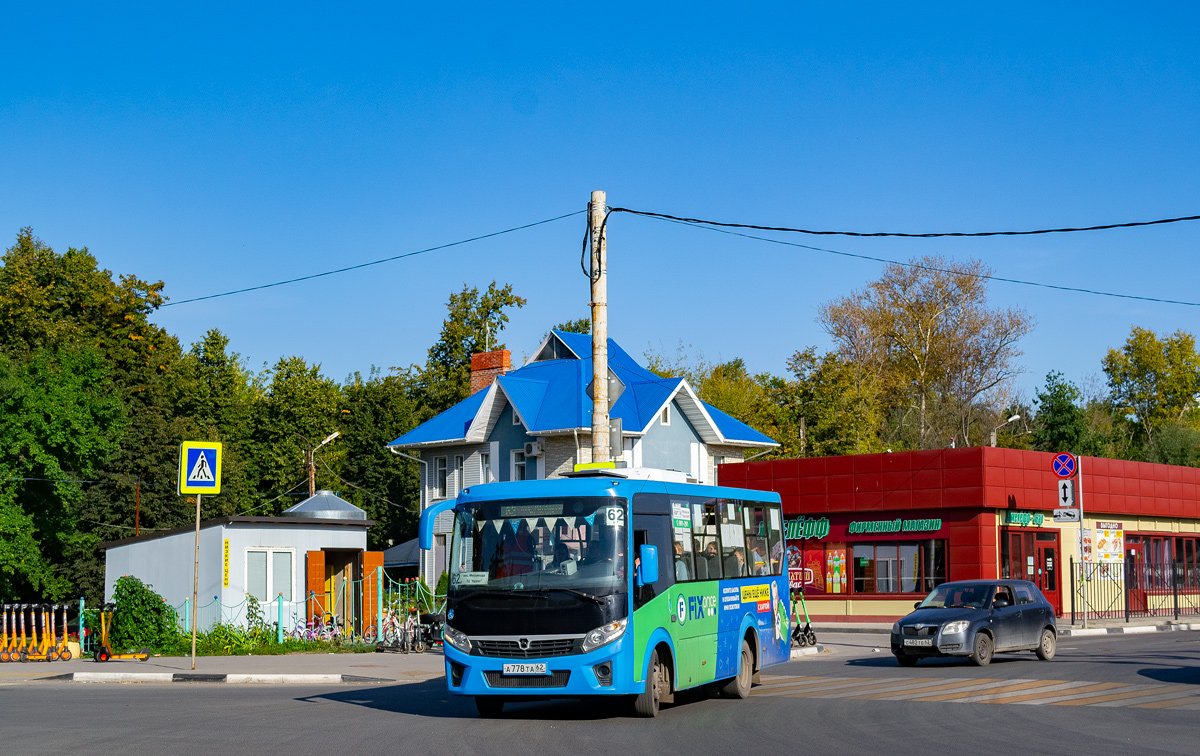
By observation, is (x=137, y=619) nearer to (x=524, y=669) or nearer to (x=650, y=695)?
(x=524, y=669)

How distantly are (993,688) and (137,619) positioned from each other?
Result: 56.8ft

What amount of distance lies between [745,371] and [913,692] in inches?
2583

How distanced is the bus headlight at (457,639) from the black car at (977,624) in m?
9.40

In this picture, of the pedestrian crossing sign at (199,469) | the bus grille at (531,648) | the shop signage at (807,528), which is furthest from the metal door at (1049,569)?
the bus grille at (531,648)

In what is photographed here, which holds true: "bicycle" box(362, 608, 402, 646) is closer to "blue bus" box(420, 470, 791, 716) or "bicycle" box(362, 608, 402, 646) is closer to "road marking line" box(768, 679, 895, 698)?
"road marking line" box(768, 679, 895, 698)

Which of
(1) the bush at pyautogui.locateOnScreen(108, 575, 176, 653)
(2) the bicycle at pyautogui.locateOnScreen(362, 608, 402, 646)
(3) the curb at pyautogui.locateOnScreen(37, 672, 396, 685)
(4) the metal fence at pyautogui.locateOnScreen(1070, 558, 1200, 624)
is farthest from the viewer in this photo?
(4) the metal fence at pyautogui.locateOnScreen(1070, 558, 1200, 624)

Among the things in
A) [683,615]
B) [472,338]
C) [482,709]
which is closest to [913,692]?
[683,615]

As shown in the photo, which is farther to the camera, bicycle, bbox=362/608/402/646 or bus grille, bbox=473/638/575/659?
bicycle, bbox=362/608/402/646

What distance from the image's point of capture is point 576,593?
534 inches

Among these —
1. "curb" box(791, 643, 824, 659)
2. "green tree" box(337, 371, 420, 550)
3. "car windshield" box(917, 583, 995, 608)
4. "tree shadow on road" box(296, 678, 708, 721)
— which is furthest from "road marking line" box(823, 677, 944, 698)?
"green tree" box(337, 371, 420, 550)

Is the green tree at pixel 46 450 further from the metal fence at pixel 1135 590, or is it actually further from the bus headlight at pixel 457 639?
the bus headlight at pixel 457 639

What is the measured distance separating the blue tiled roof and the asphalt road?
92.0 ft

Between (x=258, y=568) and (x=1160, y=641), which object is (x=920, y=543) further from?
(x=258, y=568)

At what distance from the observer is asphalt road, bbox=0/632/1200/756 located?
38.4 feet
